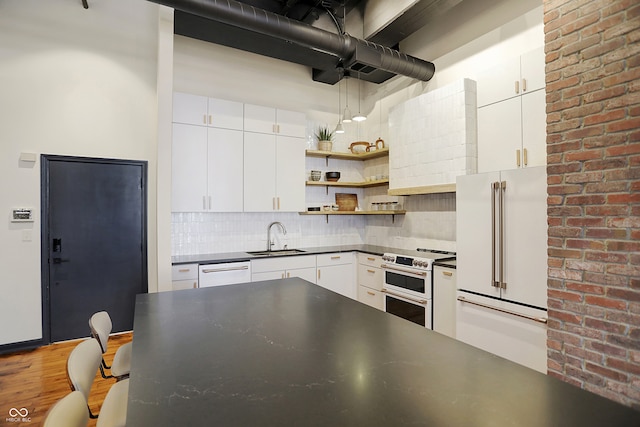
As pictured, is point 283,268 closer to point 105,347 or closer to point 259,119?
point 259,119

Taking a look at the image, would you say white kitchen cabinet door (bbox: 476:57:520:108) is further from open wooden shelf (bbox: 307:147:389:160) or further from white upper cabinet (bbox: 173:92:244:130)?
white upper cabinet (bbox: 173:92:244:130)

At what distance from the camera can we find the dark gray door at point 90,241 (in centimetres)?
360

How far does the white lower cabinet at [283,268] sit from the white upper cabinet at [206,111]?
170 centimetres

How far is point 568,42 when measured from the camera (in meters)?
2.12

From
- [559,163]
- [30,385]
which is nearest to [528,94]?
[559,163]

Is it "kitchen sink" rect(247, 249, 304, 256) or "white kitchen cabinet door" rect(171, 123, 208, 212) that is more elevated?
"white kitchen cabinet door" rect(171, 123, 208, 212)

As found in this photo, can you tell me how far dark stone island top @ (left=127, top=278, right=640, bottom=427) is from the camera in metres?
0.82

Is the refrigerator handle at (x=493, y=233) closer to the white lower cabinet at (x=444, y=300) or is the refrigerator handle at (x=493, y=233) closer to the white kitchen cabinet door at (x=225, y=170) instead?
the white lower cabinet at (x=444, y=300)

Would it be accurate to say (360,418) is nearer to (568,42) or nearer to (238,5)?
(568,42)

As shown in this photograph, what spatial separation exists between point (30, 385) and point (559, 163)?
4.43 metres

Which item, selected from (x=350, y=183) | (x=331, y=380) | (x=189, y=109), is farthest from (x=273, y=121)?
(x=331, y=380)

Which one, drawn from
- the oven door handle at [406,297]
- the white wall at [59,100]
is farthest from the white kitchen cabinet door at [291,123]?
the oven door handle at [406,297]

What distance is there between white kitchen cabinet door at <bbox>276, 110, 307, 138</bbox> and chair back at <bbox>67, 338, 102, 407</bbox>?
3.34 metres

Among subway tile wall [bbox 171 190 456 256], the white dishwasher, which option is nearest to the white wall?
subway tile wall [bbox 171 190 456 256]
